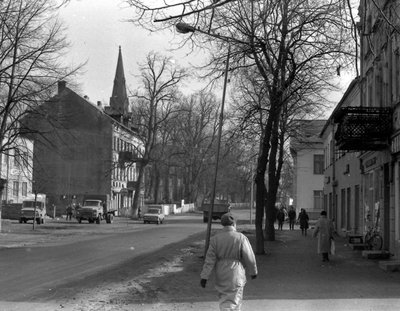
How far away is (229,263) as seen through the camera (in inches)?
290

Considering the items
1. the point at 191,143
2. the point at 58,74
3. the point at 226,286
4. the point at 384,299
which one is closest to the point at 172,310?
the point at 226,286

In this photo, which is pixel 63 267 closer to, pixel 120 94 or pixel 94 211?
pixel 94 211

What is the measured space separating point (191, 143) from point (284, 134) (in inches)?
1974

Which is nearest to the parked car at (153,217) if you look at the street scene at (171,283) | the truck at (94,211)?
the truck at (94,211)

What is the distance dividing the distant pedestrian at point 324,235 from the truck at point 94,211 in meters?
38.2

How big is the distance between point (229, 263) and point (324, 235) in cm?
1151

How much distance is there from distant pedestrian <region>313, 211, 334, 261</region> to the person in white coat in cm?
1110

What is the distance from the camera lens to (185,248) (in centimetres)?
2427

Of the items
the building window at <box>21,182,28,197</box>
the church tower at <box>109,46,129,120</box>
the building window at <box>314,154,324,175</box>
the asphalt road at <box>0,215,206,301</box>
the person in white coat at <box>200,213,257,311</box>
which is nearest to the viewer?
the person in white coat at <box>200,213,257,311</box>

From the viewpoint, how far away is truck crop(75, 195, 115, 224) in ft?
177

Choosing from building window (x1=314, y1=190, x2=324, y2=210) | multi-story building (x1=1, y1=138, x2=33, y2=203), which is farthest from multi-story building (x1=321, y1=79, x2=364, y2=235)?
multi-story building (x1=1, y1=138, x2=33, y2=203)

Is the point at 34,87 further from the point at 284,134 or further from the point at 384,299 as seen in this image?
the point at 384,299

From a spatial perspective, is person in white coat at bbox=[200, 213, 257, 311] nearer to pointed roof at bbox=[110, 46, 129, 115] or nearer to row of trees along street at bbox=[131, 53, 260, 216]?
row of trees along street at bbox=[131, 53, 260, 216]

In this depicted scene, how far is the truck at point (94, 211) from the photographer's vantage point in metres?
54.1
